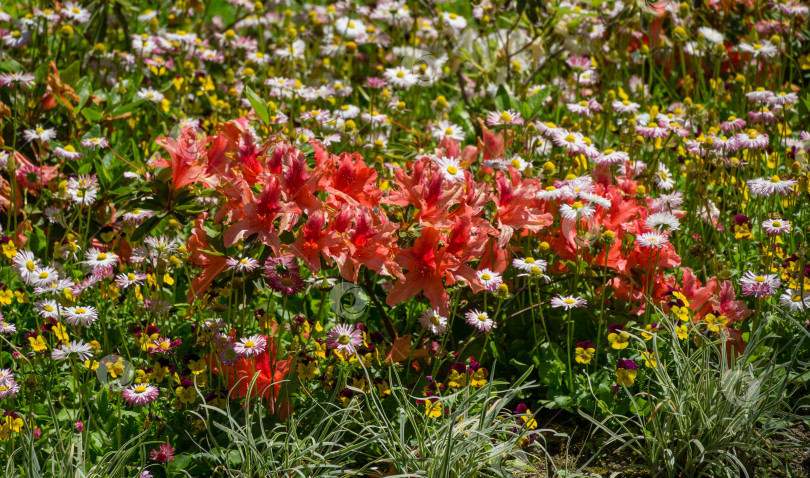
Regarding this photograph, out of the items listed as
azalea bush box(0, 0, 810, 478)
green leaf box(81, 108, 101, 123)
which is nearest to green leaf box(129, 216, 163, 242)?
azalea bush box(0, 0, 810, 478)

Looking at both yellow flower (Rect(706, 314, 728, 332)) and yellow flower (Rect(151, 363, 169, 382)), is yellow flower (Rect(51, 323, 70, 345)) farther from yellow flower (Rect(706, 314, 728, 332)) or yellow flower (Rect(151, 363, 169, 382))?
yellow flower (Rect(706, 314, 728, 332))

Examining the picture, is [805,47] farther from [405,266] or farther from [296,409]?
[296,409]

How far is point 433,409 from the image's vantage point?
6.93 feet

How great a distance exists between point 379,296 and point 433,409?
0.67 m

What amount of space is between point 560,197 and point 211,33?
2.53 m

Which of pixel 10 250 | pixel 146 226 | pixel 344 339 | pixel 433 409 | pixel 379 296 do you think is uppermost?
pixel 146 226

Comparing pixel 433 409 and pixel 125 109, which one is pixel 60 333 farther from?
pixel 125 109

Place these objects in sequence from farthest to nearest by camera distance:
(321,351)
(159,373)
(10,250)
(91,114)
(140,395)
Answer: (91,114) → (10,250) → (321,351) → (159,373) → (140,395)

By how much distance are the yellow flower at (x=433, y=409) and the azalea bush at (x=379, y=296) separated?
0.04 feet

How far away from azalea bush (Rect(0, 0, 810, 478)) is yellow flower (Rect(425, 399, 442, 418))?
0.01 m

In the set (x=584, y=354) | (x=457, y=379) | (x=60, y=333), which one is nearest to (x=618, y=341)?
(x=584, y=354)

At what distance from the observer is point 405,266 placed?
2195 millimetres

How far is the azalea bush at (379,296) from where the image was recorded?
79.5 inches

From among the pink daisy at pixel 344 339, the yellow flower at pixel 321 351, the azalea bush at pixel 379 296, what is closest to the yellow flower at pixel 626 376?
the azalea bush at pixel 379 296
